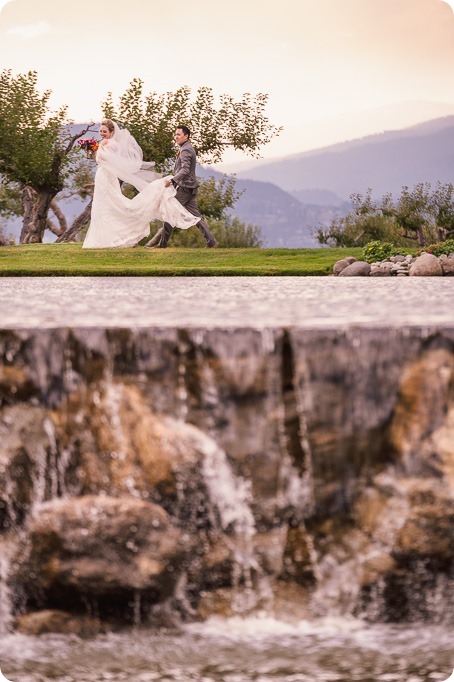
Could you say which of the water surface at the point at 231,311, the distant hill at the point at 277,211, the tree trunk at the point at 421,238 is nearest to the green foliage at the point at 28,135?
the tree trunk at the point at 421,238

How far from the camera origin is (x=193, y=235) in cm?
3241

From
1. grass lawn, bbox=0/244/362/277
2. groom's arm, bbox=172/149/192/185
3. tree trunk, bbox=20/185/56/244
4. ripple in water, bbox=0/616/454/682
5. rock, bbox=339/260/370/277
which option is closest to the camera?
ripple in water, bbox=0/616/454/682

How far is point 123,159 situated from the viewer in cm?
2180

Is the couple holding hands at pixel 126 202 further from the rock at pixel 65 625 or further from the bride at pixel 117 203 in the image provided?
the rock at pixel 65 625

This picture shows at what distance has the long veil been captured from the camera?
843 inches

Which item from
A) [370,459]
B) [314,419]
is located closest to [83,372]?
[314,419]

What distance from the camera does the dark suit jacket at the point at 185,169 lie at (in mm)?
20359

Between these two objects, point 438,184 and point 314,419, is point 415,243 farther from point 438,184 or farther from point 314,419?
point 314,419

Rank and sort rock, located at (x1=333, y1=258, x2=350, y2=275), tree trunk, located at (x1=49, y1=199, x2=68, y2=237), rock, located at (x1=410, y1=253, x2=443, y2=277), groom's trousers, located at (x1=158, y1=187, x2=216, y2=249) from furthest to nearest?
tree trunk, located at (x1=49, y1=199, x2=68, y2=237) → groom's trousers, located at (x1=158, y1=187, x2=216, y2=249) → rock, located at (x1=333, y1=258, x2=350, y2=275) → rock, located at (x1=410, y1=253, x2=443, y2=277)

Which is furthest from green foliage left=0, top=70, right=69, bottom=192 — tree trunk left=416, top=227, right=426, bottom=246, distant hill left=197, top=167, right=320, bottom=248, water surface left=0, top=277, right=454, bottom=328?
distant hill left=197, top=167, right=320, bottom=248

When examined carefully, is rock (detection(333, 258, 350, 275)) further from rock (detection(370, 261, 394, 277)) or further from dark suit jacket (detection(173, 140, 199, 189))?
dark suit jacket (detection(173, 140, 199, 189))

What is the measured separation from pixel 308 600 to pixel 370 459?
2.60 ft

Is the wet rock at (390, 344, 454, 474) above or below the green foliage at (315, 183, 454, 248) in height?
below

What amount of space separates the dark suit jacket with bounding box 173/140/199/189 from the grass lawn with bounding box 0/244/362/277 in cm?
144
